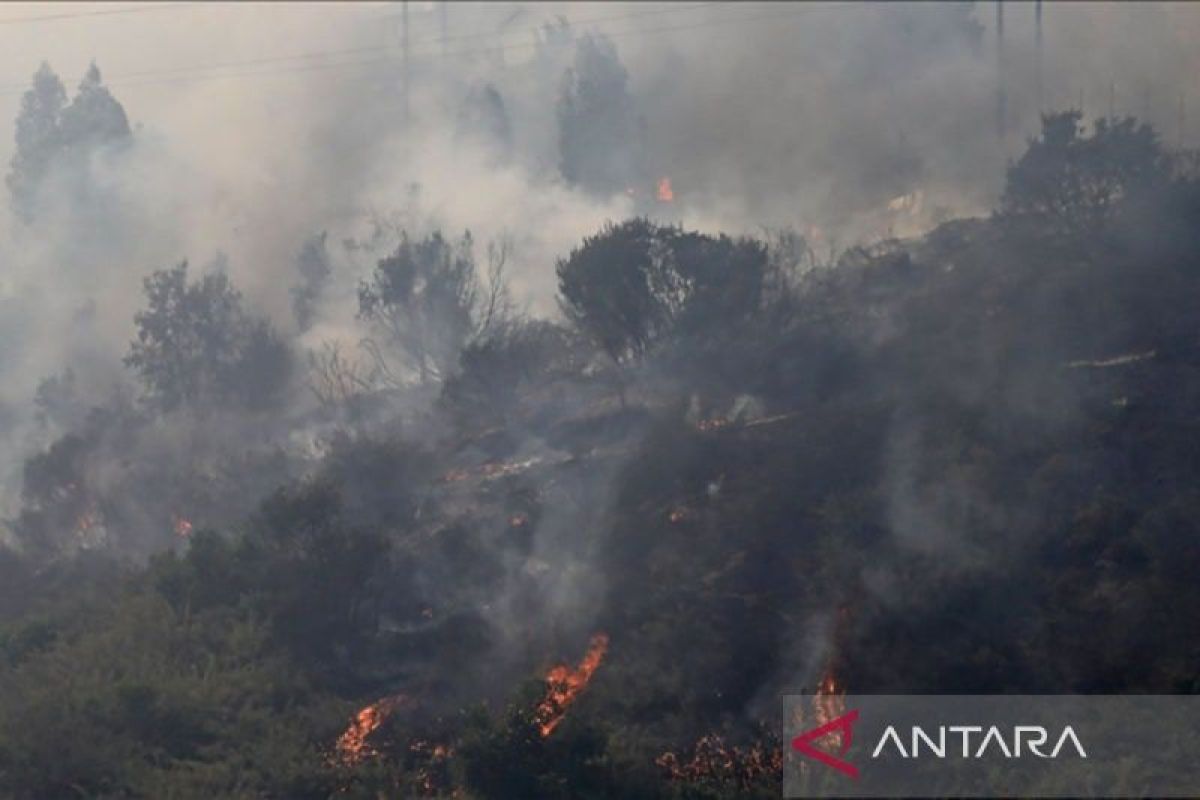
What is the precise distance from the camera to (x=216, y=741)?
905 inches

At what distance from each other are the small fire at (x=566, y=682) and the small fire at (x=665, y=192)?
35.7 m

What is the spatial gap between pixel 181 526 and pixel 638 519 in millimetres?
12869

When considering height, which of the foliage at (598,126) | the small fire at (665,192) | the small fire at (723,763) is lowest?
the small fire at (723,763)

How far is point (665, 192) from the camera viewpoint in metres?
60.2

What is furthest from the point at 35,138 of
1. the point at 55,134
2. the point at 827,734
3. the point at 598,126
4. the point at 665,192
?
the point at 827,734

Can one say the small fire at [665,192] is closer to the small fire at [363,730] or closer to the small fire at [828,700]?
the small fire at [363,730]

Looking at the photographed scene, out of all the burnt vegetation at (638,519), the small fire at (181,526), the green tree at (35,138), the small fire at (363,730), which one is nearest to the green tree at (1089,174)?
the burnt vegetation at (638,519)

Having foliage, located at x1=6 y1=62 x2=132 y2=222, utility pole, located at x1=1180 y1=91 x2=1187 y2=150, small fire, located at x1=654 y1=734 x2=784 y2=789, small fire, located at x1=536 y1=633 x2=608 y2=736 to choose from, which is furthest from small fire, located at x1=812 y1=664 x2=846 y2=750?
foliage, located at x1=6 y1=62 x2=132 y2=222

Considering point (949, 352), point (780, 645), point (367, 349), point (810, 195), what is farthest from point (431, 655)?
point (810, 195)

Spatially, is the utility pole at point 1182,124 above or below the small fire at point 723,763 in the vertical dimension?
above

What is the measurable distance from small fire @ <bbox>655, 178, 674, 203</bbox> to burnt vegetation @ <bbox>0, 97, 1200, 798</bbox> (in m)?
16.8

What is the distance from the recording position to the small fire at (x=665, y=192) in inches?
2328

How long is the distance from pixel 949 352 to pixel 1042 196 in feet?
34.0

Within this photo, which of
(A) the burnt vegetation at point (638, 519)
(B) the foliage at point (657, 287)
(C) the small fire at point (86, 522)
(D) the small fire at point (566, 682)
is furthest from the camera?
(C) the small fire at point (86, 522)
